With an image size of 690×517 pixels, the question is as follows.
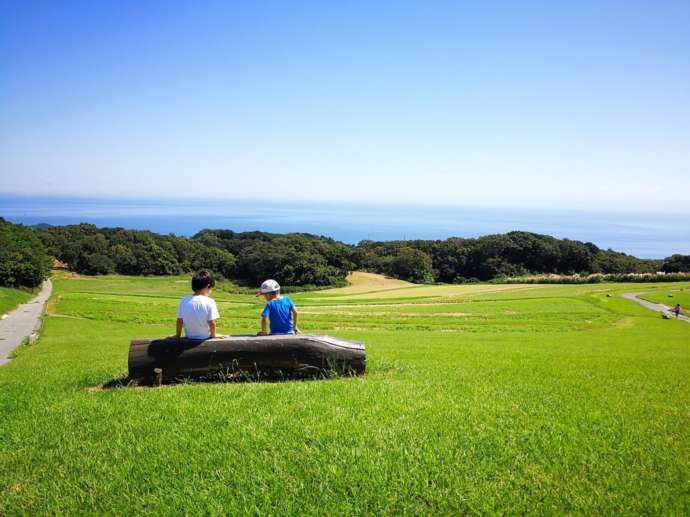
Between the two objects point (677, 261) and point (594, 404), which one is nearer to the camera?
point (594, 404)

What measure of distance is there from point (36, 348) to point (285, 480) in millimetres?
22532

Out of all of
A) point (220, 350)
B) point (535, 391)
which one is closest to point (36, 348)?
point (220, 350)

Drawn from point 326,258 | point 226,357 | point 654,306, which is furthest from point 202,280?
point 326,258

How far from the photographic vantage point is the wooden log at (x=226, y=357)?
28.6ft

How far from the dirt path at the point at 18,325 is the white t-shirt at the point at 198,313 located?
16508 millimetres

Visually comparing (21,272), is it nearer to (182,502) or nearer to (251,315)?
(251,315)

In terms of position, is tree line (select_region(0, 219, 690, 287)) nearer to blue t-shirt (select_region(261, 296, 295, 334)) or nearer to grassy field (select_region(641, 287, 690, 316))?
grassy field (select_region(641, 287, 690, 316))

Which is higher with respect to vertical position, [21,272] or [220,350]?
[220,350]

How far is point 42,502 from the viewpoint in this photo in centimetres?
474

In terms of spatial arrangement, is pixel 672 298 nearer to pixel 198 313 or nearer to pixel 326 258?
pixel 198 313

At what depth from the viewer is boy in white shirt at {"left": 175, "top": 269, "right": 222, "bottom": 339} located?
865 centimetres

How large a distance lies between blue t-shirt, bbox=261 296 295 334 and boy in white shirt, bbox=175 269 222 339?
1339 millimetres

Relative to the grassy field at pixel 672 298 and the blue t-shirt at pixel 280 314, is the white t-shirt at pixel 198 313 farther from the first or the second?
the grassy field at pixel 672 298

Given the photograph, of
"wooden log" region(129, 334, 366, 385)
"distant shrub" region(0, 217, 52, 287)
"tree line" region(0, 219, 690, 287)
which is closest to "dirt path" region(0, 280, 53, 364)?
"distant shrub" region(0, 217, 52, 287)
